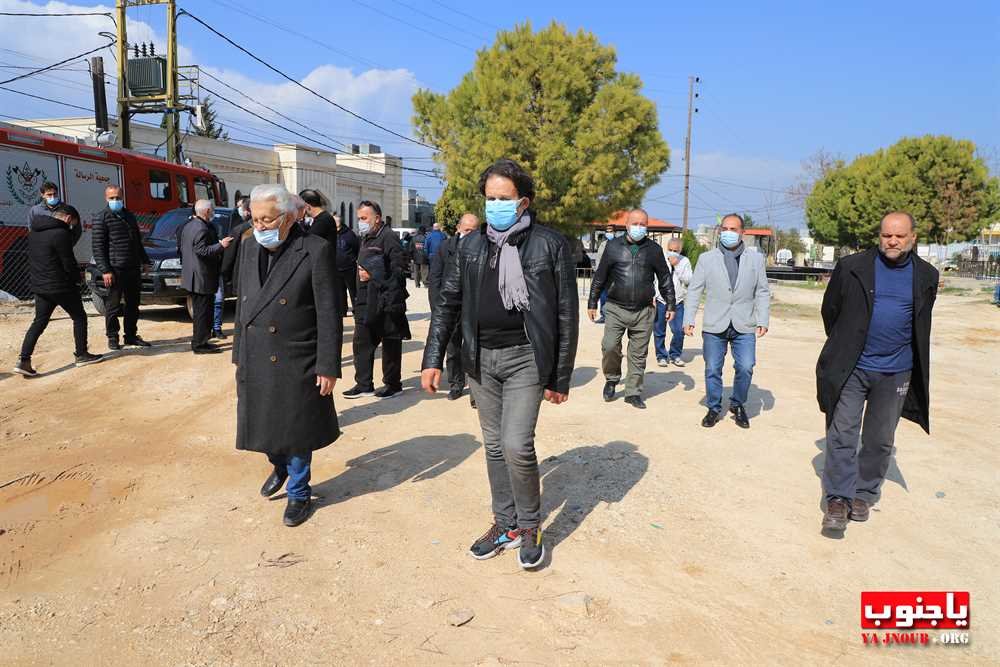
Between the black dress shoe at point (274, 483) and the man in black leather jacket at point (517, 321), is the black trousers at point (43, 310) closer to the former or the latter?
the black dress shoe at point (274, 483)

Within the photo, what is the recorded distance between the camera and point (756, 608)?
3191 millimetres

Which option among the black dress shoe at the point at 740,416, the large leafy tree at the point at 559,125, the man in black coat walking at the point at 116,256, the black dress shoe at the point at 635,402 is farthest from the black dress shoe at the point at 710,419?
the large leafy tree at the point at 559,125

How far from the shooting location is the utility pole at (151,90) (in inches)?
897

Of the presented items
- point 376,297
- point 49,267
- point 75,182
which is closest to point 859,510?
point 376,297

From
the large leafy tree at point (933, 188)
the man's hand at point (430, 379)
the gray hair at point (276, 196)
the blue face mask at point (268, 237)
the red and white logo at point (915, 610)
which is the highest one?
the large leafy tree at point (933, 188)

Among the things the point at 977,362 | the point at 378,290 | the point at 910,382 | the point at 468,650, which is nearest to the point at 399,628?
the point at 468,650

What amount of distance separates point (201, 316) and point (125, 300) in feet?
3.57

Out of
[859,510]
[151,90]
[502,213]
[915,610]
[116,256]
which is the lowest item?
[915,610]

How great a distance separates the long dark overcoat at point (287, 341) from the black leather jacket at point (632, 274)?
341 centimetres

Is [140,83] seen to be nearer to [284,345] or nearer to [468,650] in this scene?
[284,345]

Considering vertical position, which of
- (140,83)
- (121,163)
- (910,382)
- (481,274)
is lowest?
(910,382)

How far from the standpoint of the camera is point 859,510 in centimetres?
421

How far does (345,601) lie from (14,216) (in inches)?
519

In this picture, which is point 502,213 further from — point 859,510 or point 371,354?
point 371,354
